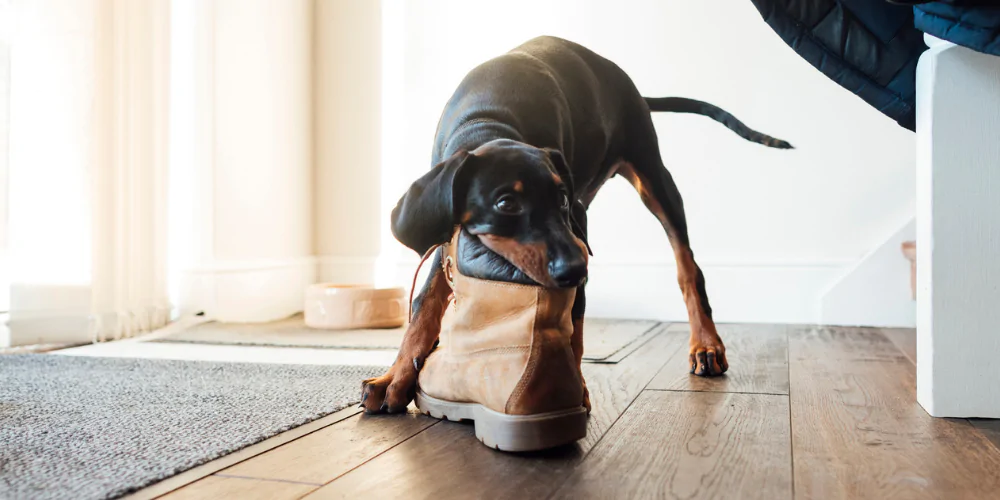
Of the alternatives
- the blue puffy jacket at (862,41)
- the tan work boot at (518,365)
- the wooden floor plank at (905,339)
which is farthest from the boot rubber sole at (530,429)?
the wooden floor plank at (905,339)

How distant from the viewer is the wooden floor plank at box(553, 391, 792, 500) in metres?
0.86

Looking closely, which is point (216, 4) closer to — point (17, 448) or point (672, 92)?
point (672, 92)

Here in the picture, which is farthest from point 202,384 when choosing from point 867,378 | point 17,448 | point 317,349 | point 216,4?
point 216,4

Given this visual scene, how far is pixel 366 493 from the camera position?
86 cm

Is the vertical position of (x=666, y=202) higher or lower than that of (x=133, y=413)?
higher

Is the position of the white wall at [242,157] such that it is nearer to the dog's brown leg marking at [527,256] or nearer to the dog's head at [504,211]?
the dog's head at [504,211]

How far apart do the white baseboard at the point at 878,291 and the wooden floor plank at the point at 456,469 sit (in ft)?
6.51

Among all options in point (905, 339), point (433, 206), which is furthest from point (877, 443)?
point (905, 339)

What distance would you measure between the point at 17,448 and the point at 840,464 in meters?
1.06

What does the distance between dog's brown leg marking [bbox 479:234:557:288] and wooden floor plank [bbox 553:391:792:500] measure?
240 mm

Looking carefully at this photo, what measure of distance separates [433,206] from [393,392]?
0.36 meters

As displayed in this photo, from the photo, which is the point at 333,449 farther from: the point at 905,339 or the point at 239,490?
the point at 905,339

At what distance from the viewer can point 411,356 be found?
130 cm

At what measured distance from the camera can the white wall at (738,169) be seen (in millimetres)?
2980
